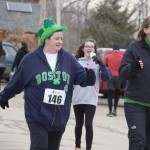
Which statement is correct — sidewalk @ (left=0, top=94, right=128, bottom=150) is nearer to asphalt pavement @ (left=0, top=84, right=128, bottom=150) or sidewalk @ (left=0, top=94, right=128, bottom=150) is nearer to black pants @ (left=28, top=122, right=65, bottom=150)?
asphalt pavement @ (left=0, top=84, right=128, bottom=150)

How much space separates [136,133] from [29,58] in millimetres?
1445

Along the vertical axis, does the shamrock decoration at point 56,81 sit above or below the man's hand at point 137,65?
below

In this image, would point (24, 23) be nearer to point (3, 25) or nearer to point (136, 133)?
point (3, 25)

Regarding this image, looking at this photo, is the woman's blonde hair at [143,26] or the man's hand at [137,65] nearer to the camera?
the man's hand at [137,65]

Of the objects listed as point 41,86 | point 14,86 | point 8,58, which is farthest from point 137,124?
point 8,58

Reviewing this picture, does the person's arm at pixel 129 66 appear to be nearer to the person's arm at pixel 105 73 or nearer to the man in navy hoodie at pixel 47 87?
the man in navy hoodie at pixel 47 87

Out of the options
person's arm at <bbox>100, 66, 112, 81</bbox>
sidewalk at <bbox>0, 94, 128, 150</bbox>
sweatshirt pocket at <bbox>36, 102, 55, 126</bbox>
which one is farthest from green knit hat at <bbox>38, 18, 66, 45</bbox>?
sidewalk at <bbox>0, 94, 128, 150</bbox>

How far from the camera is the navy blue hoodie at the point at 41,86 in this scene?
249 inches

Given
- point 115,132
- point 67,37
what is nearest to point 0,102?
point 115,132

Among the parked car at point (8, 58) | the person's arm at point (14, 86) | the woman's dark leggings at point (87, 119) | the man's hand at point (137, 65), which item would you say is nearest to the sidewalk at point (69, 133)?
the woman's dark leggings at point (87, 119)

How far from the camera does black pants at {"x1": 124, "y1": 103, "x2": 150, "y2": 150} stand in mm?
6832

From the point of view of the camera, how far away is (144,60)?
6992 millimetres

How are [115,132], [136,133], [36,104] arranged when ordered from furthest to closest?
[115,132], [136,133], [36,104]

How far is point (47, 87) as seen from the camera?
6.36 m
